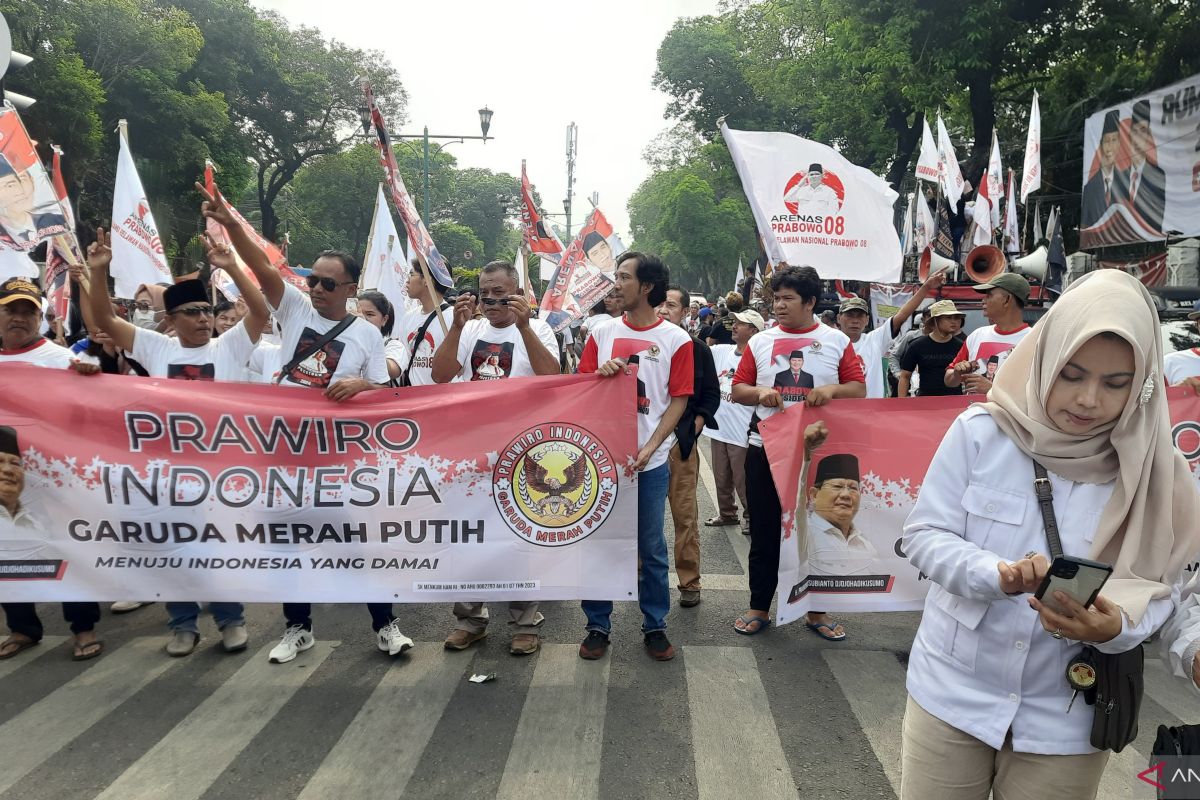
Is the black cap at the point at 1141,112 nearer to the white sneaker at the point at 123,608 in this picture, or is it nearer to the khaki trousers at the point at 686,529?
the khaki trousers at the point at 686,529

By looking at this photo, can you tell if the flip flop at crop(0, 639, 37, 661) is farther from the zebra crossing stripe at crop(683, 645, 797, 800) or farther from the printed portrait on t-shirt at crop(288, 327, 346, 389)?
the zebra crossing stripe at crop(683, 645, 797, 800)

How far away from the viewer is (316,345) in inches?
155

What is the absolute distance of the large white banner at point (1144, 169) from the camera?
12.9 m

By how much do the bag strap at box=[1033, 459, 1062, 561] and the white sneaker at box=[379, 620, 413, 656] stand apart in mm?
3304

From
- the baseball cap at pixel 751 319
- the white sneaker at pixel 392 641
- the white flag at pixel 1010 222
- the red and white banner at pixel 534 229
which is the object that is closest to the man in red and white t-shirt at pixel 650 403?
the white sneaker at pixel 392 641

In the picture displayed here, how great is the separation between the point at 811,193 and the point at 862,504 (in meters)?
2.66

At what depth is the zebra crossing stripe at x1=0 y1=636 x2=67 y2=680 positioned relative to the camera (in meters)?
3.91

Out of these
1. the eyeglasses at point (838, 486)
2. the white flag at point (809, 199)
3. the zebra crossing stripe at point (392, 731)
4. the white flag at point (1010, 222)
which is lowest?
the zebra crossing stripe at point (392, 731)

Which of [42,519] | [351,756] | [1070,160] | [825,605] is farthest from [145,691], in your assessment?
[1070,160]

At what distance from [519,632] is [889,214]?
4.25m

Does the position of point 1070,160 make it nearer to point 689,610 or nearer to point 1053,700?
point 689,610

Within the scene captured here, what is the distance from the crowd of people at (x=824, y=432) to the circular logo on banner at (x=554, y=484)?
0.80 ft

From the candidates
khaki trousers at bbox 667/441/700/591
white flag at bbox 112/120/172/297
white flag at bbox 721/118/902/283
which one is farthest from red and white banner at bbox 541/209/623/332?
white flag at bbox 112/120/172/297

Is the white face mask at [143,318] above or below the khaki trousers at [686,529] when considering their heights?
above
